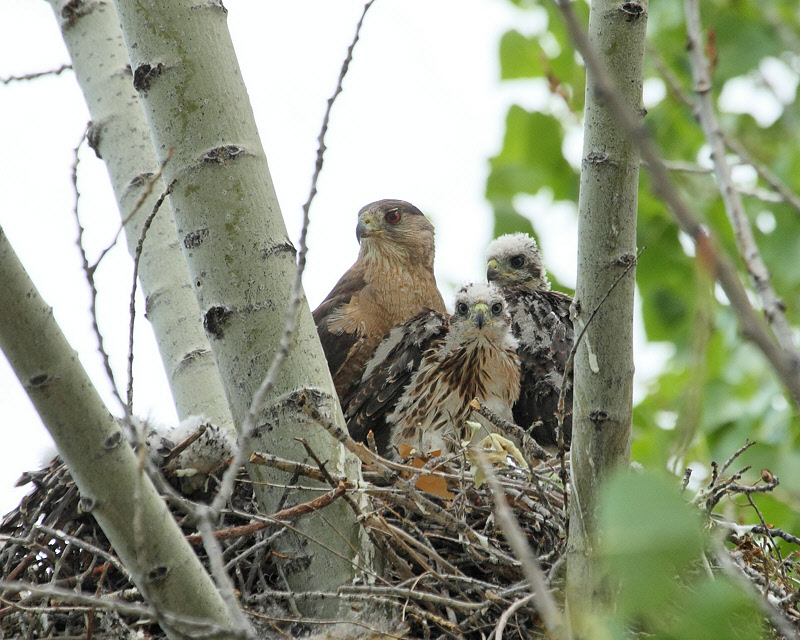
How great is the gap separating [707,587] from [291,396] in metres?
1.71

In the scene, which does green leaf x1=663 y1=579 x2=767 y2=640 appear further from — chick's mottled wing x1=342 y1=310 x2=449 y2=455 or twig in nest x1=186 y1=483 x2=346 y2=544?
chick's mottled wing x1=342 y1=310 x2=449 y2=455

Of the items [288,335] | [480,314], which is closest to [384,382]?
[480,314]

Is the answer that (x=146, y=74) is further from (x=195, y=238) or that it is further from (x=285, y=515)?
(x=285, y=515)

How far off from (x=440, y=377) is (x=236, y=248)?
5.68ft

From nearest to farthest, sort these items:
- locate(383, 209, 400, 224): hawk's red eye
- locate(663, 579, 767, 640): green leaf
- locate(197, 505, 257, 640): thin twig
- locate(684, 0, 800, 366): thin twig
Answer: locate(663, 579, 767, 640): green leaf → locate(684, 0, 800, 366): thin twig → locate(197, 505, 257, 640): thin twig → locate(383, 209, 400, 224): hawk's red eye

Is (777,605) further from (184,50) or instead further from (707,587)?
(184,50)

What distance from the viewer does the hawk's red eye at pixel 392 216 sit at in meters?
5.22

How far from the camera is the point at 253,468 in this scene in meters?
2.80

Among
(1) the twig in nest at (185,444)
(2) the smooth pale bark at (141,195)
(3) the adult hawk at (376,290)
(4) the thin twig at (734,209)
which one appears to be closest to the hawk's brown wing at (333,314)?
(3) the adult hawk at (376,290)

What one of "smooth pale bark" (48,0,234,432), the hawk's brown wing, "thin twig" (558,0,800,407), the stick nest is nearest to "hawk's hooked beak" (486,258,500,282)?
the hawk's brown wing

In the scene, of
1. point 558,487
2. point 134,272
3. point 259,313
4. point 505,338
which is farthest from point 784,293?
point 134,272

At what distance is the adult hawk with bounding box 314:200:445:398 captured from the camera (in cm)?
445

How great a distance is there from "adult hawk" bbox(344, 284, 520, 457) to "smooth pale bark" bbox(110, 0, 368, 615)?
4.47ft

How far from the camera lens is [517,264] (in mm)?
5375
